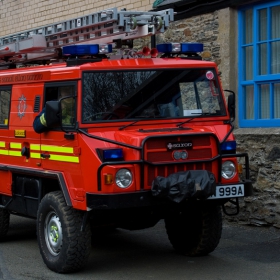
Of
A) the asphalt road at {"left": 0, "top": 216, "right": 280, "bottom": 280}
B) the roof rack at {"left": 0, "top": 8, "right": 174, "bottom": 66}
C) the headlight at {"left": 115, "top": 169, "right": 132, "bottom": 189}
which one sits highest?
the roof rack at {"left": 0, "top": 8, "right": 174, "bottom": 66}

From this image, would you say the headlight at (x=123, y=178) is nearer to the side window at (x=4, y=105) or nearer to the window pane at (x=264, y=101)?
the side window at (x=4, y=105)

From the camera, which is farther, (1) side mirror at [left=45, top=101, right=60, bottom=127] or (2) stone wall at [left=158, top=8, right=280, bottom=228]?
(2) stone wall at [left=158, top=8, right=280, bottom=228]

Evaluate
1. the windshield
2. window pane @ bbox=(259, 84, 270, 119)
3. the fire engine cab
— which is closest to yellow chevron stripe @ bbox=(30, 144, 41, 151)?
the fire engine cab

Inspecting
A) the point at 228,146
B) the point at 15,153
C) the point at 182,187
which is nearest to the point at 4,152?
the point at 15,153

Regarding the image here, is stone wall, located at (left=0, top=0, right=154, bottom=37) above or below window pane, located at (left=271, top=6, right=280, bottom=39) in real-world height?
above

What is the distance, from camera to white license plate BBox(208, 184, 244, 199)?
7457 millimetres

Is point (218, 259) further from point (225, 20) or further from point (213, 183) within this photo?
point (225, 20)

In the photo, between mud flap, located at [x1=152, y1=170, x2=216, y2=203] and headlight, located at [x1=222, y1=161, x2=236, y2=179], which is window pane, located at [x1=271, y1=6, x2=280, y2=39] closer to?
headlight, located at [x1=222, y1=161, x2=236, y2=179]

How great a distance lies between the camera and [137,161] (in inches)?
280

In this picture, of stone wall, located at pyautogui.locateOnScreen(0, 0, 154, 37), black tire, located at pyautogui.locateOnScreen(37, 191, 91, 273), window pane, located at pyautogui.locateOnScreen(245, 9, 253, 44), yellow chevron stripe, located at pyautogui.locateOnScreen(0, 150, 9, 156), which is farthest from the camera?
stone wall, located at pyautogui.locateOnScreen(0, 0, 154, 37)

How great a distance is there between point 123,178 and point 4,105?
2.77m

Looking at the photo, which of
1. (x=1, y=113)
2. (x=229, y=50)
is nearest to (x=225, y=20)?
(x=229, y=50)

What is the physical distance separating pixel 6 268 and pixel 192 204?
7.52 ft

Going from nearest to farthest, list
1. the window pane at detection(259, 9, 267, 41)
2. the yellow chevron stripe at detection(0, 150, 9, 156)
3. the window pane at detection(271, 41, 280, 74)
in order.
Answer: the yellow chevron stripe at detection(0, 150, 9, 156) < the window pane at detection(271, 41, 280, 74) < the window pane at detection(259, 9, 267, 41)
